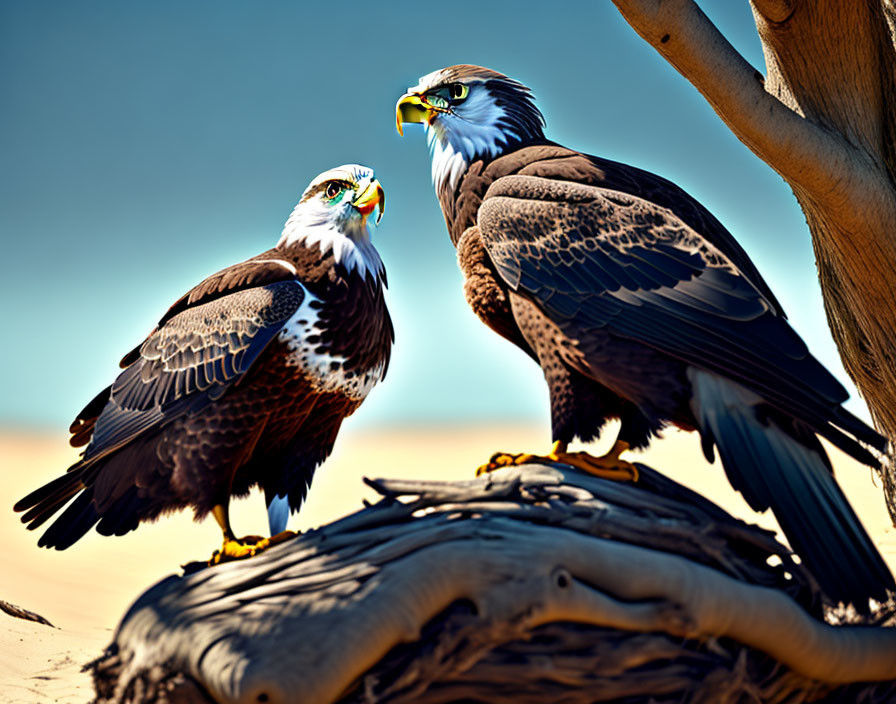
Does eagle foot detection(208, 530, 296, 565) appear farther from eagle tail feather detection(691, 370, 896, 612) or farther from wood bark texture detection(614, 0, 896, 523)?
wood bark texture detection(614, 0, 896, 523)

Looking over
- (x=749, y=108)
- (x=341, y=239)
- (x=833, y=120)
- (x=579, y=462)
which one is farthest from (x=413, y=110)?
(x=833, y=120)

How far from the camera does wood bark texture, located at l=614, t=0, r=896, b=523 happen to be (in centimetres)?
423

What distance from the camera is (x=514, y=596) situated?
8.59ft

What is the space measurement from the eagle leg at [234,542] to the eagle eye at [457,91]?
5.86ft

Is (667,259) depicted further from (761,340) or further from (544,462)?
(544,462)

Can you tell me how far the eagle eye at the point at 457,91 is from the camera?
3.50 m

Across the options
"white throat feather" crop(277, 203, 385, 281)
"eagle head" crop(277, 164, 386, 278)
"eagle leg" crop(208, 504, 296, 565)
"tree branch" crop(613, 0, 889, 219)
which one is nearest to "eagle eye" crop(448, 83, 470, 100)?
"eagle head" crop(277, 164, 386, 278)

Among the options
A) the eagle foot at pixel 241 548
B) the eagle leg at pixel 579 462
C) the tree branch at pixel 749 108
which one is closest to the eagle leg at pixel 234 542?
the eagle foot at pixel 241 548

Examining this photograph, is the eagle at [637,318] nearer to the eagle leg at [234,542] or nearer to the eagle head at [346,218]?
the eagle head at [346,218]

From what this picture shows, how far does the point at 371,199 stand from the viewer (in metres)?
3.26

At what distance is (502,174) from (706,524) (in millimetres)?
1475

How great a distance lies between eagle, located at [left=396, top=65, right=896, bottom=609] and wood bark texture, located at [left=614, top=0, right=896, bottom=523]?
3.54 feet

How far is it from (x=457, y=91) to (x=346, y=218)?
2.33 feet

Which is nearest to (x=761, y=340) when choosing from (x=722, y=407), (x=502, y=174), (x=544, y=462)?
(x=722, y=407)
